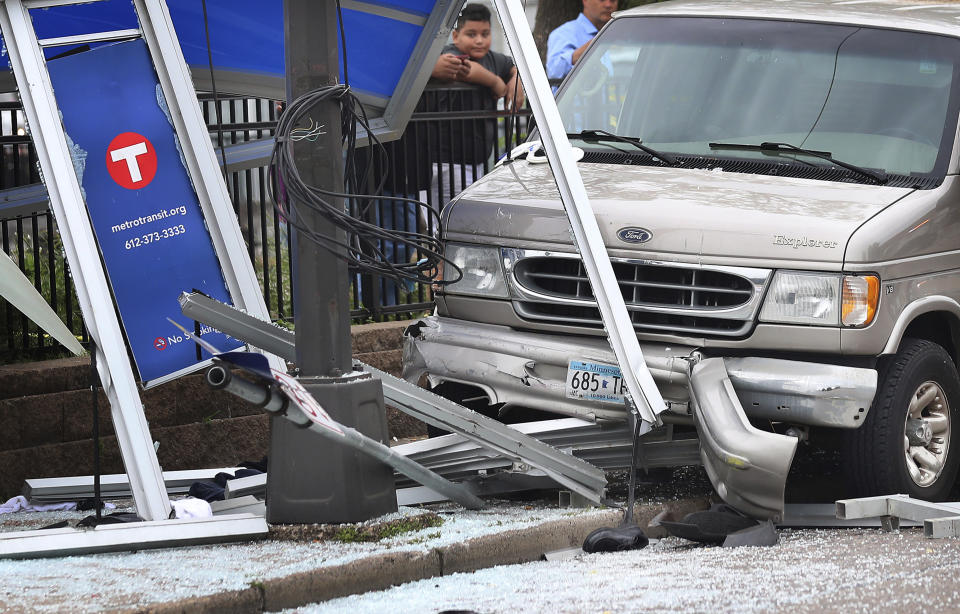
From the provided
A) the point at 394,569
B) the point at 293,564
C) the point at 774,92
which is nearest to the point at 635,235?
the point at 774,92

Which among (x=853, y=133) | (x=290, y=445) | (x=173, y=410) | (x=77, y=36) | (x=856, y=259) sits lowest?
(x=173, y=410)

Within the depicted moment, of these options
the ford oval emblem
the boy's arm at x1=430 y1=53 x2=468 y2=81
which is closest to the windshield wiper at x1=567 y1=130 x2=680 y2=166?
the ford oval emblem

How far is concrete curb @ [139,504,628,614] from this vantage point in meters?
4.97

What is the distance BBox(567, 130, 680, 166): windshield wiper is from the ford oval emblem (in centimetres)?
83

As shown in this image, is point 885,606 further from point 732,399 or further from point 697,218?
point 697,218

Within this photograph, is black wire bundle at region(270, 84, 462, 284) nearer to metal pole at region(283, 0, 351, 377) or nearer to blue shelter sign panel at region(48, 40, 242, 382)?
metal pole at region(283, 0, 351, 377)

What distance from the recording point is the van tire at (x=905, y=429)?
6461 mm

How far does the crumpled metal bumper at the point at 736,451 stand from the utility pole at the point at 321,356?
1399mm

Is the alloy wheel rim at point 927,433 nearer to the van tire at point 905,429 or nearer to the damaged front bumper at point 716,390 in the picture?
the van tire at point 905,429

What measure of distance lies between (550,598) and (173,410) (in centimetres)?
421

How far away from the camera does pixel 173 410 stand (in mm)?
8805

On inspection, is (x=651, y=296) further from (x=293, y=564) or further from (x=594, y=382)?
(x=293, y=564)

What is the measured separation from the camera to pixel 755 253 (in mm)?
6430

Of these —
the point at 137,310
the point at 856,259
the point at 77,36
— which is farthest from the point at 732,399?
the point at 77,36
